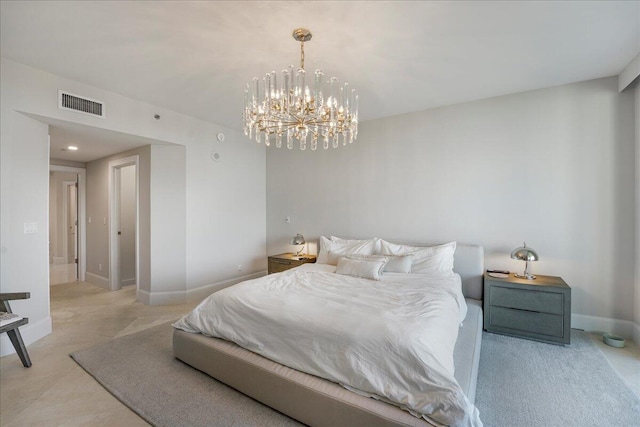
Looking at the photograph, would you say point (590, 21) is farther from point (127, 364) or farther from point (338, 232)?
point (127, 364)

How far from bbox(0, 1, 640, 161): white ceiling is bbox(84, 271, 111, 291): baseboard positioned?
137 inches

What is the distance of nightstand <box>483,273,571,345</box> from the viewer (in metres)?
2.89

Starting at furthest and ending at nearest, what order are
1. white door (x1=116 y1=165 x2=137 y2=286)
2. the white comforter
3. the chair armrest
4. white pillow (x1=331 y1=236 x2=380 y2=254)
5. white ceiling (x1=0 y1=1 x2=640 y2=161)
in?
white door (x1=116 y1=165 x2=137 y2=286) → white pillow (x1=331 y1=236 x2=380 y2=254) → the chair armrest → white ceiling (x1=0 y1=1 x2=640 y2=161) → the white comforter

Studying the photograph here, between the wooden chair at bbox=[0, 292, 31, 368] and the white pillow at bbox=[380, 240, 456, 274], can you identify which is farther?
the white pillow at bbox=[380, 240, 456, 274]

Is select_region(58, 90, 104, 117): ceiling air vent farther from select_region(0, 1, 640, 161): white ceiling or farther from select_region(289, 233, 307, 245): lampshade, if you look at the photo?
select_region(289, 233, 307, 245): lampshade

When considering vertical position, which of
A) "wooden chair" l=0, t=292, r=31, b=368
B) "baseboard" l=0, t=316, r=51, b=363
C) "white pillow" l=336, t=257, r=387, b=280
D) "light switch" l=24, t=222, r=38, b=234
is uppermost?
"light switch" l=24, t=222, r=38, b=234

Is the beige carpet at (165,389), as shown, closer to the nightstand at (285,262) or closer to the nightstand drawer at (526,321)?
the nightstand at (285,262)

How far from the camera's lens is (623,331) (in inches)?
120

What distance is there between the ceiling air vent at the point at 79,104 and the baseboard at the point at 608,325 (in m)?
6.04

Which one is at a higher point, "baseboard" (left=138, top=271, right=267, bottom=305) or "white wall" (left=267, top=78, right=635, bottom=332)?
"white wall" (left=267, top=78, right=635, bottom=332)

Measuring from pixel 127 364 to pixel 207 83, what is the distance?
2.96m

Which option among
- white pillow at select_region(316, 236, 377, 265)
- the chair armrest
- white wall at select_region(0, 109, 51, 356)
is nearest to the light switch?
white wall at select_region(0, 109, 51, 356)

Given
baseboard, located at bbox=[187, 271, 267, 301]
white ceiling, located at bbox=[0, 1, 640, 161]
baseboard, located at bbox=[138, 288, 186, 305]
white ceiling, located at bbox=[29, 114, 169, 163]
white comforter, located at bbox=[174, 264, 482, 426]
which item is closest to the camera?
white comforter, located at bbox=[174, 264, 482, 426]

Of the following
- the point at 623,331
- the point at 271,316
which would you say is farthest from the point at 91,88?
the point at 623,331
